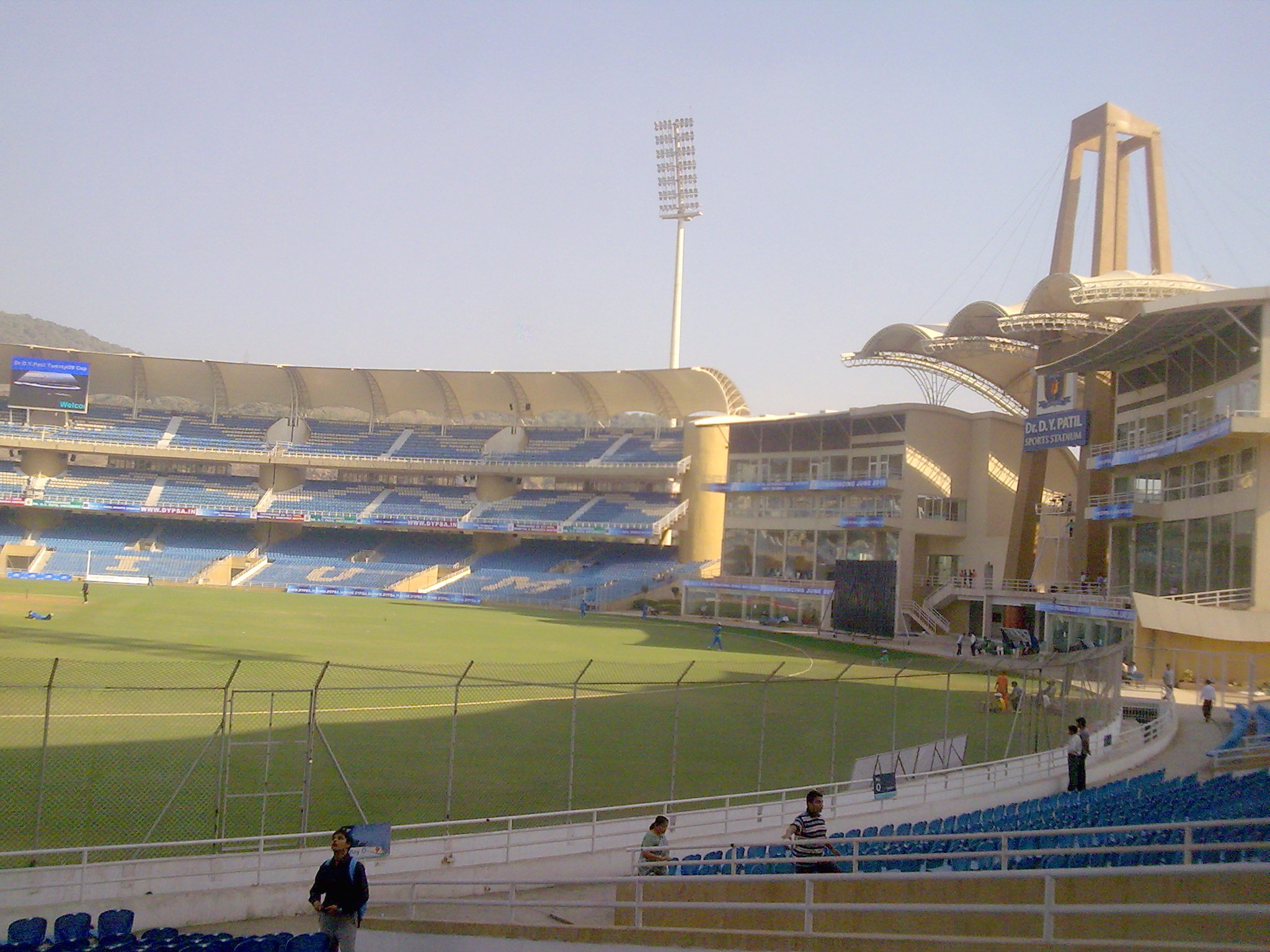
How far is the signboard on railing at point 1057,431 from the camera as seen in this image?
44.0 m

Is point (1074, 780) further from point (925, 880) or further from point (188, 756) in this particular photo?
point (188, 756)

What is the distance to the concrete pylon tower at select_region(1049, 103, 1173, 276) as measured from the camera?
160ft

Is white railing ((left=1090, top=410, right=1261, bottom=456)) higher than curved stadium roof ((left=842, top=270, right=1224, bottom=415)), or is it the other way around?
curved stadium roof ((left=842, top=270, right=1224, bottom=415))

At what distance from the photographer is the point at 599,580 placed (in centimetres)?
6556

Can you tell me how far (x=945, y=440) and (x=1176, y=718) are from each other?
1338 inches

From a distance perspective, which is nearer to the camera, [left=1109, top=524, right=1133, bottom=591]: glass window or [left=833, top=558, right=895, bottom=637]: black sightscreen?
[left=1109, top=524, right=1133, bottom=591]: glass window

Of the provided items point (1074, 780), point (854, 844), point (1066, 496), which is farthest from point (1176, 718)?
point (1066, 496)

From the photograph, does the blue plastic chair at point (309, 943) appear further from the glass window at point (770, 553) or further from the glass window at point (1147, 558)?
the glass window at point (770, 553)

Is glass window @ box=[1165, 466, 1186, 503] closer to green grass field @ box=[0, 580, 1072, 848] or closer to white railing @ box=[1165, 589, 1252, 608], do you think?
white railing @ box=[1165, 589, 1252, 608]

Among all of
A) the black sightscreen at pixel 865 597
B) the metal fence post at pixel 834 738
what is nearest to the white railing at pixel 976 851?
the metal fence post at pixel 834 738

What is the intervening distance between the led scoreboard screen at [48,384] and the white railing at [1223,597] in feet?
223

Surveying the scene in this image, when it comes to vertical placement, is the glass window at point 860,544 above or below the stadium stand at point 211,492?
below

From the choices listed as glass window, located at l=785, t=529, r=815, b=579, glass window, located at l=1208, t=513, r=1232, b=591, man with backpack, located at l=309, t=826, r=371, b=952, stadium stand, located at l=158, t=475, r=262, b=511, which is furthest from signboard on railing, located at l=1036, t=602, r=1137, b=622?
stadium stand, located at l=158, t=475, r=262, b=511

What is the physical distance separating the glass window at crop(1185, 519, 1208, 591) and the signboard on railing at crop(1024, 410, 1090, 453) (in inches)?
291
